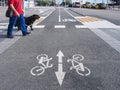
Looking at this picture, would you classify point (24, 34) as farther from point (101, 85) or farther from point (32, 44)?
point (101, 85)

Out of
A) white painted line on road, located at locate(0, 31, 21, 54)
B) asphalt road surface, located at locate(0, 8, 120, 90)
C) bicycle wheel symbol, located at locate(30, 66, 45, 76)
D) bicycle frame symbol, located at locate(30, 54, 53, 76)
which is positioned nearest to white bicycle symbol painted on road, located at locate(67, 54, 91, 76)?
asphalt road surface, located at locate(0, 8, 120, 90)

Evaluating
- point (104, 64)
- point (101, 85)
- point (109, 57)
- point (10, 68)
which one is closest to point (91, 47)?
point (109, 57)

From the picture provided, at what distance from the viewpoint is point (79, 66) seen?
8016 mm

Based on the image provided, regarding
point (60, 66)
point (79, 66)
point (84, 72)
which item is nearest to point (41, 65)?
point (60, 66)

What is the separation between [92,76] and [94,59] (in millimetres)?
1864

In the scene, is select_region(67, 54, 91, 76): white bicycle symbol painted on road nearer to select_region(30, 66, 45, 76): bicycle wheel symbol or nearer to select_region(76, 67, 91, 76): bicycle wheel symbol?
select_region(76, 67, 91, 76): bicycle wheel symbol

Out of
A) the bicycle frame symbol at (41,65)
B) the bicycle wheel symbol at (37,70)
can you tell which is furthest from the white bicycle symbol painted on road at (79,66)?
the bicycle wheel symbol at (37,70)

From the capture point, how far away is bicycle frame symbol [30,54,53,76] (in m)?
7.41

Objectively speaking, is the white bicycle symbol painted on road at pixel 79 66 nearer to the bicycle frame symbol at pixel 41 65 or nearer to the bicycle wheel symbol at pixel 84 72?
the bicycle wheel symbol at pixel 84 72

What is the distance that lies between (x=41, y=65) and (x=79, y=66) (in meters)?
0.93

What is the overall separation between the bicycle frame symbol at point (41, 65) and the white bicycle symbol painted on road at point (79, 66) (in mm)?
608

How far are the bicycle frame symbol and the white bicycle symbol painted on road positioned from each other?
1.99ft

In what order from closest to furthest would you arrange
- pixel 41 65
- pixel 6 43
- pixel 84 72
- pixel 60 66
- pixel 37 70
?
pixel 84 72 → pixel 37 70 → pixel 60 66 → pixel 41 65 → pixel 6 43

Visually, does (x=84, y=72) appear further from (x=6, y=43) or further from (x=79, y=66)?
(x=6, y=43)
